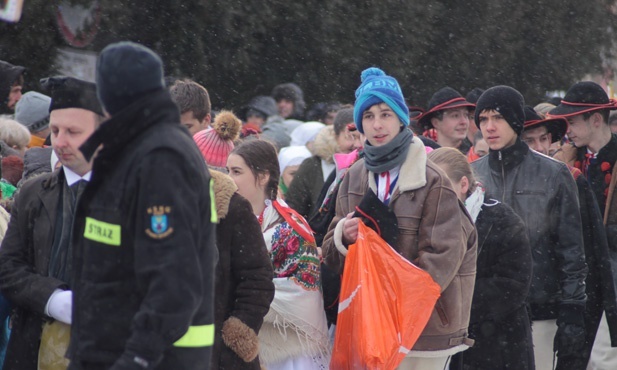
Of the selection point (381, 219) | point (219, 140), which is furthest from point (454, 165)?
point (219, 140)

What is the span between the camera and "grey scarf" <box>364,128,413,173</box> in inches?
215

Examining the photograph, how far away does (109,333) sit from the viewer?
3318 mm

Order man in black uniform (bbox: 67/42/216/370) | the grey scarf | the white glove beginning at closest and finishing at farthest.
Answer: man in black uniform (bbox: 67/42/216/370), the white glove, the grey scarf

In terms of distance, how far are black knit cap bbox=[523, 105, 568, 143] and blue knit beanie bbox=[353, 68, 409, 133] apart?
2.79 metres

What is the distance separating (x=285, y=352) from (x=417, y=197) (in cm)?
106

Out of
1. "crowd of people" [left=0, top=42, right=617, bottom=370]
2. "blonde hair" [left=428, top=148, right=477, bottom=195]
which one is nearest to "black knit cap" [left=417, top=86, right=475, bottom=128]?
"crowd of people" [left=0, top=42, right=617, bottom=370]

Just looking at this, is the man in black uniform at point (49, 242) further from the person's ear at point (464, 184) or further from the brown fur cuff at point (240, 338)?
the person's ear at point (464, 184)

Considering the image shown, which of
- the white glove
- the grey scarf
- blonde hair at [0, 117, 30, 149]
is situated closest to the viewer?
the white glove

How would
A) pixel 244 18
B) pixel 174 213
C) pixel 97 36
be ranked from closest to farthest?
1. pixel 174 213
2. pixel 97 36
3. pixel 244 18

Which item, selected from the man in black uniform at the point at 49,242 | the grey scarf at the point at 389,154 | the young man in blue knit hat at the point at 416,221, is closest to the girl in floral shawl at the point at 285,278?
the young man in blue knit hat at the point at 416,221

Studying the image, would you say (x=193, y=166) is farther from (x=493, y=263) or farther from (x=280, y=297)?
(x=493, y=263)

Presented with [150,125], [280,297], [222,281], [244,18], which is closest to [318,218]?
[280,297]

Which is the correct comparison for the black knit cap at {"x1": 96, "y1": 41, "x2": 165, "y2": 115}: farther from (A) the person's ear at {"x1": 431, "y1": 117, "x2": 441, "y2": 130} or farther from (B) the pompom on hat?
Answer: (A) the person's ear at {"x1": 431, "y1": 117, "x2": 441, "y2": 130}

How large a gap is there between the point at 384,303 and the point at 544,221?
6.58 ft
